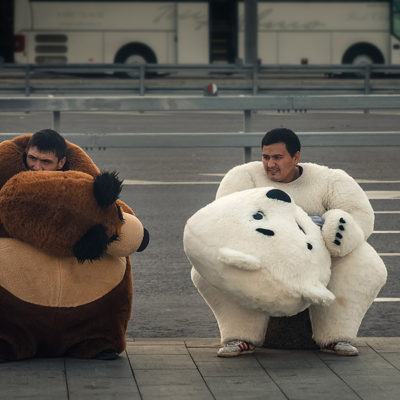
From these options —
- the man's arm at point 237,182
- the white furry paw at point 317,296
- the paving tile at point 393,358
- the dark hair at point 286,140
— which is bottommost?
the paving tile at point 393,358

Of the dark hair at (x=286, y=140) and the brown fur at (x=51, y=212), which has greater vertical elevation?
the dark hair at (x=286, y=140)

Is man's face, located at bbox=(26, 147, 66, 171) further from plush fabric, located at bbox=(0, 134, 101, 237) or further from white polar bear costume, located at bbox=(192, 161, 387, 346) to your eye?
white polar bear costume, located at bbox=(192, 161, 387, 346)

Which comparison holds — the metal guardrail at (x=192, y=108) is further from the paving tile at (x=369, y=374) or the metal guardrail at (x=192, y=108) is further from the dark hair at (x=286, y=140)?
the paving tile at (x=369, y=374)

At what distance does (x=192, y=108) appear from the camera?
1195cm

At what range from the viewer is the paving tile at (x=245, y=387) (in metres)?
4.80

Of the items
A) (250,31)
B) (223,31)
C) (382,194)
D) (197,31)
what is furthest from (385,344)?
(223,31)

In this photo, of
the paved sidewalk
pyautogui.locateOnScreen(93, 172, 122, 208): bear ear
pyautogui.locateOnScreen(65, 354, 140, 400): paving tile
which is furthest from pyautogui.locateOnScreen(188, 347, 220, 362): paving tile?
pyautogui.locateOnScreen(93, 172, 122, 208): bear ear

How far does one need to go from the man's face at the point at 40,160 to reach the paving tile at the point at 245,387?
1.33 metres

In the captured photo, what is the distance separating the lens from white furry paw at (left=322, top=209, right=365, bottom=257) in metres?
5.40

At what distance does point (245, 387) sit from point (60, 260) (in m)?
1.07

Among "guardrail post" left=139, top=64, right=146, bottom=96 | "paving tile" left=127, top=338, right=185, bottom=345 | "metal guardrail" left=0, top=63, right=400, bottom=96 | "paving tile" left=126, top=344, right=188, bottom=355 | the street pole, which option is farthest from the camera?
the street pole

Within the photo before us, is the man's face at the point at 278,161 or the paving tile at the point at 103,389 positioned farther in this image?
the man's face at the point at 278,161

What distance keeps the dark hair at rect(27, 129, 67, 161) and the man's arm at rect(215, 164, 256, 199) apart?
2.79 ft

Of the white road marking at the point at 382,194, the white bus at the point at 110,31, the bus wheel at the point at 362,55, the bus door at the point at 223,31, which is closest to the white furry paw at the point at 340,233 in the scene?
the white road marking at the point at 382,194
